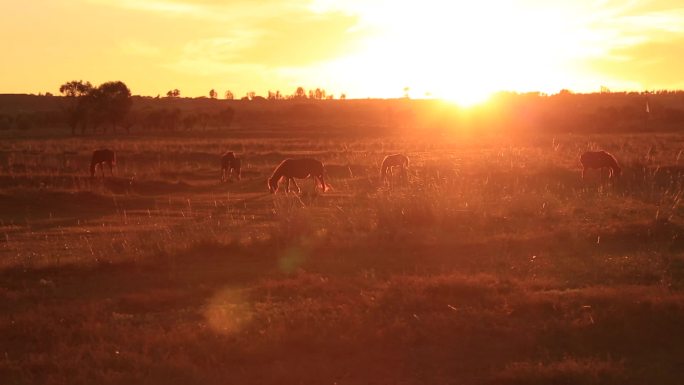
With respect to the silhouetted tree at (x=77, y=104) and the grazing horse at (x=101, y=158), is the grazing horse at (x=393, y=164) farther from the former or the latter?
the silhouetted tree at (x=77, y=104)

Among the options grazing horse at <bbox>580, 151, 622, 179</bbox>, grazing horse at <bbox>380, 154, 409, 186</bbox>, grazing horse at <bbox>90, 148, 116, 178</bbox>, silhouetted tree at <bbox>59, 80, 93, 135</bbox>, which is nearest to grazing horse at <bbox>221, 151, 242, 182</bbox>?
grazing horse at <bbox>90, 148, 116, 178</bbox>

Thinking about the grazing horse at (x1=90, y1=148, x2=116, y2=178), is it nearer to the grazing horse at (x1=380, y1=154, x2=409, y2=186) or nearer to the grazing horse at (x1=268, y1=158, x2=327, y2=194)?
the grazing horse at (x1=268, y1=158, x2=327, y2=194)

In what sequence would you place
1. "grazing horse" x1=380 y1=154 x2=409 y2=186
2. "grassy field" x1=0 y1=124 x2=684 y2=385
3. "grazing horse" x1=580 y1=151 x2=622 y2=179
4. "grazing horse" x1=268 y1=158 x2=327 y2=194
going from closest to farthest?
1. "grassy field" x1=0 y1=124 x2=684 y2=385
2. "grazing horse" x1=268 y1=158 x2=327 y2=194
3. "grazing horse" x1=580 y1=151 x2=622 y2=179
4. "grazing horse" x1=380 y1=154 x2=409 y2=186

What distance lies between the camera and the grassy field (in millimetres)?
8234

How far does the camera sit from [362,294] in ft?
34.9

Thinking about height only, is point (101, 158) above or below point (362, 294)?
below

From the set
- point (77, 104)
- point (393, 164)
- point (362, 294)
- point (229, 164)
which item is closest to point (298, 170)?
point (393, 164)

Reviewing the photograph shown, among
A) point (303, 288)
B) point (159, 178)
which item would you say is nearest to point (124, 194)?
point (159, 178)

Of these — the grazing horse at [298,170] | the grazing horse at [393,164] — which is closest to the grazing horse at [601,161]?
the grazing horse at [393,164]

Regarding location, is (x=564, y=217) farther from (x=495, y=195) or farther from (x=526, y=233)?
(x=495, y=195)

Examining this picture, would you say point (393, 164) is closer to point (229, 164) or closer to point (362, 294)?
point (229, 164)

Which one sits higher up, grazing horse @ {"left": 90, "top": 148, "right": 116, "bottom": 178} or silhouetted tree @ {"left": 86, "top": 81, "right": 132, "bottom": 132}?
silhouetted tree @ {"left": 86, "top": 81, "right": 132, "bottom": 132}

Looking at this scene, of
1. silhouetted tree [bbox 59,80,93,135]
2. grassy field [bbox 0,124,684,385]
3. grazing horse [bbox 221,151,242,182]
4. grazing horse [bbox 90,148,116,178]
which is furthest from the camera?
silhouetted tree [bbox 59,80,93,135]

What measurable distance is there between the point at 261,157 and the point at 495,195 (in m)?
29.1
